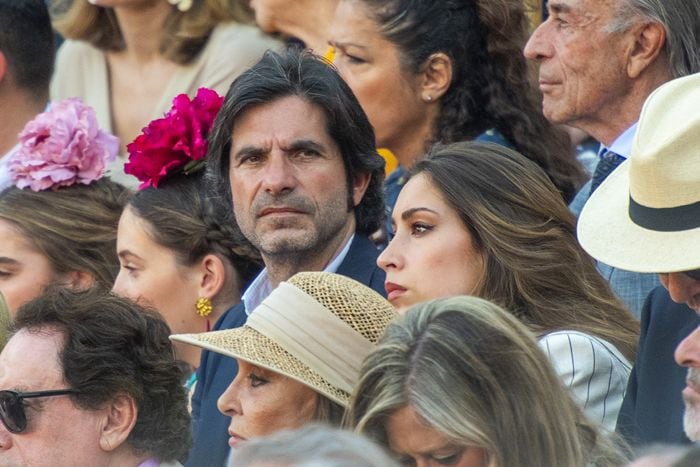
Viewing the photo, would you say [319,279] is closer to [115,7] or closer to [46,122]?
[46,122]

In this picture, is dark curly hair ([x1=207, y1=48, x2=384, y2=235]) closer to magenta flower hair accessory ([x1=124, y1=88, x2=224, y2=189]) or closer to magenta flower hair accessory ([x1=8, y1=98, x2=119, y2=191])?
magenta flower hair accessory ([x1=124, y1=88, x2=224, y2=189])

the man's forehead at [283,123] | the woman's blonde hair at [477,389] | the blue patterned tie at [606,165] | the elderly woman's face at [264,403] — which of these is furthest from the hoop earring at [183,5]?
the woman's blonde hair at [477,389]

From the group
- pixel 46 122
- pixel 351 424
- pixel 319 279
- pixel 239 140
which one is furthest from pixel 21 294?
pixel 351 424

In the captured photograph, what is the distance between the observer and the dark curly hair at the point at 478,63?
5504mm

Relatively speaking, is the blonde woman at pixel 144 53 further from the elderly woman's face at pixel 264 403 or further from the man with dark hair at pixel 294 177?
the elderly woman's face at pixel 264 403

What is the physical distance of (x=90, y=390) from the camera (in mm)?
4129

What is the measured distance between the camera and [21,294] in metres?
5.77

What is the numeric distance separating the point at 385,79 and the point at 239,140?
0.82m

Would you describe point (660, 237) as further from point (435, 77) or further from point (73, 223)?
point (73, 223)

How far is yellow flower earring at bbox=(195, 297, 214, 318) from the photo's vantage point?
5.38 metres

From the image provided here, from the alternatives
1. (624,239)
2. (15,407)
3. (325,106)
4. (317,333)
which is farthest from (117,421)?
(624,239)

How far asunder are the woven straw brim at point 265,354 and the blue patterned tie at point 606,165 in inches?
56.6

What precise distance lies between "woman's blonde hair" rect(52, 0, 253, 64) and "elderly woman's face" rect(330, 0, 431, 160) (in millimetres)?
725

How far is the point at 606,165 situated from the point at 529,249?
780 mm
